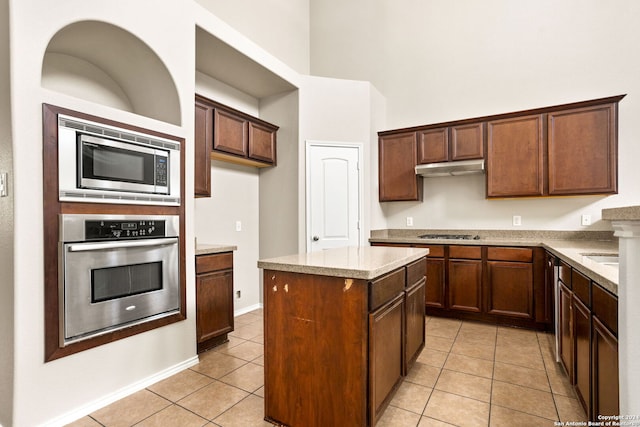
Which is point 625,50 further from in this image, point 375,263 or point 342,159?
point 375,263

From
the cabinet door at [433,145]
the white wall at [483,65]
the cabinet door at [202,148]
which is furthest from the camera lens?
the cabinet door at [433,145]

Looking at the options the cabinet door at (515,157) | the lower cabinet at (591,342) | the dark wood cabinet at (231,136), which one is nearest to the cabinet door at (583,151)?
the cabinet door at (515,157)

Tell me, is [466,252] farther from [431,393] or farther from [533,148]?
[431,393]

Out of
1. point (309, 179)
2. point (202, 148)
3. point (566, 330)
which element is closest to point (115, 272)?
point (202, 148)

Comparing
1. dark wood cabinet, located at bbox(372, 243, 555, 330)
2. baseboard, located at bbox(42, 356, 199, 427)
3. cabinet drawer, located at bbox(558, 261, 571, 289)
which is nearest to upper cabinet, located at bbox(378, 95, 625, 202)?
dark wood cabinet, located at bbox(372, 243, 555, 330)

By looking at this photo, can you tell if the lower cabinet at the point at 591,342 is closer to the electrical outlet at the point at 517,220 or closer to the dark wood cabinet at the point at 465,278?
the dark wood cabinet at the point at 465,278

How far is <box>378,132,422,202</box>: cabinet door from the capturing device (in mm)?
4297

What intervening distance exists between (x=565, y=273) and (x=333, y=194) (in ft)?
8.48

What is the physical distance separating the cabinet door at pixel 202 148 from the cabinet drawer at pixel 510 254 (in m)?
3.11

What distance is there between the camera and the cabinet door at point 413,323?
7.18 ft

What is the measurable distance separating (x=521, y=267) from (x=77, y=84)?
445 centimetres

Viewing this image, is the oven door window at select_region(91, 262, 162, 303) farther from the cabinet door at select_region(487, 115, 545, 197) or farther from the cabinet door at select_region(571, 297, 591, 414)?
the cabinet door at select_region(487, 115, 545, 197)

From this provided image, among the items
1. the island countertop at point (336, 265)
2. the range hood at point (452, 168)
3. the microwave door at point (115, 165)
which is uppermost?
the range hood at point (452, 168)

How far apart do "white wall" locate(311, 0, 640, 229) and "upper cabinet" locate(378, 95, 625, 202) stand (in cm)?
36
